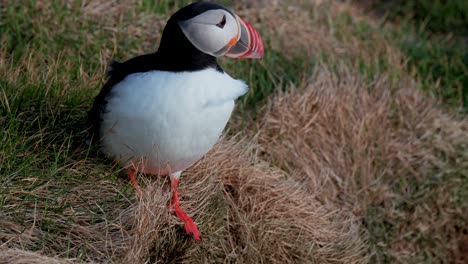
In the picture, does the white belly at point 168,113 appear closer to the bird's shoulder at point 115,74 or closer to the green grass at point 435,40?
the bird's shoulder at point 115,74

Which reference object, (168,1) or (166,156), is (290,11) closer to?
(168,1)

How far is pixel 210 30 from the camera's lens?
335 cm

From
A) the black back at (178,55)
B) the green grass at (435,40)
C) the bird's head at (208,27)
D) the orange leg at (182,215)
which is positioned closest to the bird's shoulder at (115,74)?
the black back at (178,55)

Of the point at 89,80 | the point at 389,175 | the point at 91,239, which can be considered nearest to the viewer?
→ the point at 91,239

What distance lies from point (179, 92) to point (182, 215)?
72 centimetres

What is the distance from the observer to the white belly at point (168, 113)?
3.26 metres

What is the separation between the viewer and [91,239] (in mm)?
3418

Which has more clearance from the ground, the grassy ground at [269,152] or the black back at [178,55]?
the black back at [178,55]

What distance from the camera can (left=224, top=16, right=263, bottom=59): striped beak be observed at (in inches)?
137

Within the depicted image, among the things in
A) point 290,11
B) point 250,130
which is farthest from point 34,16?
point 290,11

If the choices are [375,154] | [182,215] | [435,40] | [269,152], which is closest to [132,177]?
[182,215]

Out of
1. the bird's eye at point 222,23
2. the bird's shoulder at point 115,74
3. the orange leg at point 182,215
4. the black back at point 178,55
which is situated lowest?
the orange leg at point 182,215

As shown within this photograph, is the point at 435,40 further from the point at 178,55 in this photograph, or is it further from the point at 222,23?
the point at 178,55

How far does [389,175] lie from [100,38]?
197 cm
